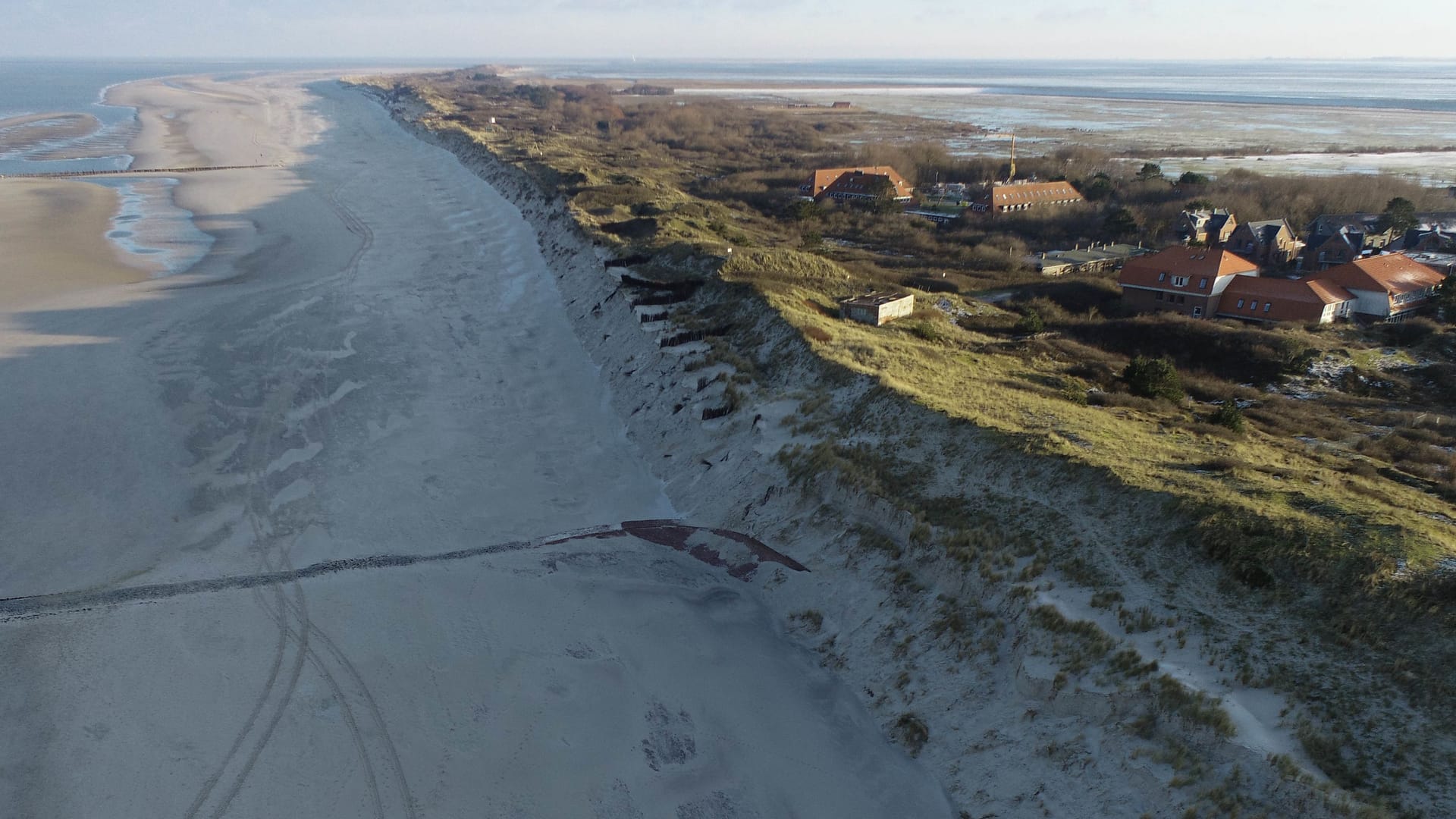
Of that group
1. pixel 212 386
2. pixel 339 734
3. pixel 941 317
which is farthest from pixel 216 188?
pixel 339 734

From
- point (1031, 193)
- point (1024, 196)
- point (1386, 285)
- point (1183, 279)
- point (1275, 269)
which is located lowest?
point (1275, 269)

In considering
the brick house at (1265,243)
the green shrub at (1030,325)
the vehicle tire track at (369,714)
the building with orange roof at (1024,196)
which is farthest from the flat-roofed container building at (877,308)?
the building with orange roof at (1024,196)

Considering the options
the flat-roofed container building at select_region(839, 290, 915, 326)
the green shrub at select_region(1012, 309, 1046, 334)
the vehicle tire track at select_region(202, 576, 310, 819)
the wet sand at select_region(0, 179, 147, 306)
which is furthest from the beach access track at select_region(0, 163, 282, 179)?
the vehicle tire track at select_region(202, 576, 310, 819)

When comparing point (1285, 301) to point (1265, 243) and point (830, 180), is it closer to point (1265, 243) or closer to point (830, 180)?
point (1265, 243)

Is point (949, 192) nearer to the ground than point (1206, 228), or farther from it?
farther from it

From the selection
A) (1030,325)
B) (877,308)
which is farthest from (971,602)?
(1030,325)

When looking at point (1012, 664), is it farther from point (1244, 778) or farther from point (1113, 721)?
point (1244, 778)
